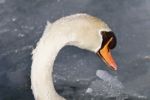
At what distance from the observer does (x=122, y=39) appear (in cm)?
547

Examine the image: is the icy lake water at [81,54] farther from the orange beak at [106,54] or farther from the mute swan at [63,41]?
the mute swan at [63,41]

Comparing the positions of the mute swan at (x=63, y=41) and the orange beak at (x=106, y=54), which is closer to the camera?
the mute swan at (x=63, y=41)

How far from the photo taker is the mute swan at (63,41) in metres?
3.75

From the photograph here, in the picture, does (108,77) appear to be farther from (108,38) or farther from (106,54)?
(108,38)

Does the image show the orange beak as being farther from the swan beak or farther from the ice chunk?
the ice chunk

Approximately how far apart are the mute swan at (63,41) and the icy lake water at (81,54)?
92 centimetres

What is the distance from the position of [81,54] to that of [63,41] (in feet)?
5.14

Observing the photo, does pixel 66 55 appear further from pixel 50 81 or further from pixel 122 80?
pixel 50 81

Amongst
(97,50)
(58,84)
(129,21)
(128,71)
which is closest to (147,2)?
(129,21)

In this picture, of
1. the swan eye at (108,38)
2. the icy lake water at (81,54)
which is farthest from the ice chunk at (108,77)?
the swan eye at (108,38)

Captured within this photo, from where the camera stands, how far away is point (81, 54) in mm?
5320

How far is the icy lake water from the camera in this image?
498 centimetres

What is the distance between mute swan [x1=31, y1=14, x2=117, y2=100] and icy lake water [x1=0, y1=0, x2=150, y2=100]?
0.92 metres

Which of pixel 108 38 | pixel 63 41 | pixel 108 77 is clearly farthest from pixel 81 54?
pixel 63 41
